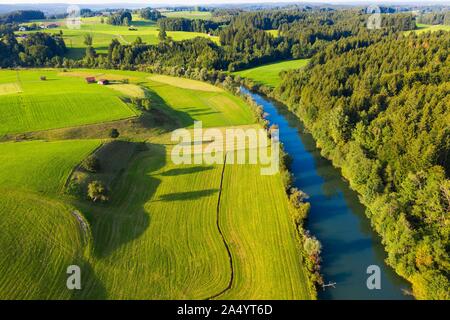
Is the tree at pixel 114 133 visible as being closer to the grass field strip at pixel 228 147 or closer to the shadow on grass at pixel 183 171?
the grass field strip at pixel 228 147

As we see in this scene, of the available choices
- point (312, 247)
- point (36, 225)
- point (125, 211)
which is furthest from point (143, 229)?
point (312, 247)

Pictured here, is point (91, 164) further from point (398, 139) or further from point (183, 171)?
point (398, 139)

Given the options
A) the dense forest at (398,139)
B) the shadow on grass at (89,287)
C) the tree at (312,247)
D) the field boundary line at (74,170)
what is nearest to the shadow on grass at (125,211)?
the shadow on grass at (89,287)

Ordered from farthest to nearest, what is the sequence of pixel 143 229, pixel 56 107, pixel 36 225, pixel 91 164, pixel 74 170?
1. pixel 56 107
2. pixel 91 164
3. pixel 74 170
4. pixel 143 229
5. pixel 36 225

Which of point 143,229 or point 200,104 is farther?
point 200,104

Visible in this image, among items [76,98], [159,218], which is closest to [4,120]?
[76,98]

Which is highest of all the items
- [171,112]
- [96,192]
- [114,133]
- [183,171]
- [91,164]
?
[114,133]
